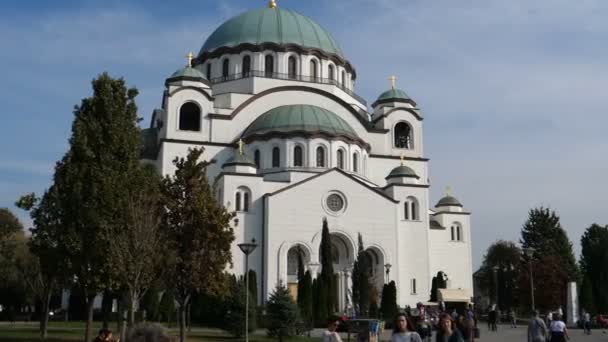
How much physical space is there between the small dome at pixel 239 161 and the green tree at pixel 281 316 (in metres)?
18.0

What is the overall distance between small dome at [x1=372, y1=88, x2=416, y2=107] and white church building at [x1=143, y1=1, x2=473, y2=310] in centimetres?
8

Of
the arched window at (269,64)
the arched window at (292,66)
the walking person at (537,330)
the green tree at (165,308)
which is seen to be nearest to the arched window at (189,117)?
the arched window at (269,64)

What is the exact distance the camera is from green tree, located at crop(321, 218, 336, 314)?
37.4m

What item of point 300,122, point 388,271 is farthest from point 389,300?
point 300,122

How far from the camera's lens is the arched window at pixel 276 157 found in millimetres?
45344

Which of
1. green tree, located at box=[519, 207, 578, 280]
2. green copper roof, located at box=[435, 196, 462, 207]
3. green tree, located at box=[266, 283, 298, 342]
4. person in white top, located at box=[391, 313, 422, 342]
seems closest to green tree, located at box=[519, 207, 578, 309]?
green tree, located at box=[519, 207, 578, 280]

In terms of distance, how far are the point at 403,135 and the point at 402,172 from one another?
19.4 feet

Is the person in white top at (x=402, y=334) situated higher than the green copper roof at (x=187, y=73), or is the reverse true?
the green copper roof at (x=187, y=73)

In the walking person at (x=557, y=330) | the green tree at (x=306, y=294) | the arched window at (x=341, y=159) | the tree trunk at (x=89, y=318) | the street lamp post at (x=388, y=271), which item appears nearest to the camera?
the walking person at (x=557, y=330)

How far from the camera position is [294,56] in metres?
51.6

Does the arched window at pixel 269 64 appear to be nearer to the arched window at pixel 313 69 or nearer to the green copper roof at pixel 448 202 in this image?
the arched window at pixel 313 69

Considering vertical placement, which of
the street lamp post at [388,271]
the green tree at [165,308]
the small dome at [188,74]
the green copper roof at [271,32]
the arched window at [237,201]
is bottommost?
the green tree at [165,308]

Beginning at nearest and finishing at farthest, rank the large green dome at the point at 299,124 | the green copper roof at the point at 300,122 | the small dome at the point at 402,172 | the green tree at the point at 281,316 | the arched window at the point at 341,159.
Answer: the green tree at the point at 281,316 → the large green dome at the point at 299,124 → the green copper roof at the point at 300,122 → the arched window at the point at 341,159 → the small dome at the point at 402,172

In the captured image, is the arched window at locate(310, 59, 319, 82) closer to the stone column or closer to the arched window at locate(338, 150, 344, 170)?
the arched window at locate(338, 150, 344, 170)
